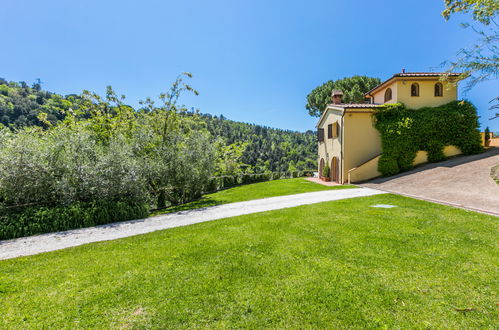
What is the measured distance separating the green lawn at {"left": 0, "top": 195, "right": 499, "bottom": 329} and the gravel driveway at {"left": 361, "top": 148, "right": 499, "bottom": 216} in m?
2.63

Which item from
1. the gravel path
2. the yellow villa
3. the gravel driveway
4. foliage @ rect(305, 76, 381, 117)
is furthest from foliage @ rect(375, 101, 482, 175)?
the gravel path

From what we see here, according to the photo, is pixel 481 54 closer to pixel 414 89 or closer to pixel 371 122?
pixel 371 122

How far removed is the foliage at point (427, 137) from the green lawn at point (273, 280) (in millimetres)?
11091

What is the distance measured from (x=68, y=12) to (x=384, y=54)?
24819 mm

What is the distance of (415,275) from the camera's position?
352 centimetres

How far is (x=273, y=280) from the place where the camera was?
3.52 m

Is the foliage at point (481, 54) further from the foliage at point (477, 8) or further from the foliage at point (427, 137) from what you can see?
the foliage at point (427, 137)

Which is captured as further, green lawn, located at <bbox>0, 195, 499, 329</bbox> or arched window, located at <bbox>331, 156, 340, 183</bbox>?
arched window, located at <bbox>331, 156, 340, 183</bbox>

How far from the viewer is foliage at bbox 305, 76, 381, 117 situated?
2827 cm

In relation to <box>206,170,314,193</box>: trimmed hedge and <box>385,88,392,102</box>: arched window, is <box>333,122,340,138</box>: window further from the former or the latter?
<box>206,170,314,193</box>: trimmed hedge

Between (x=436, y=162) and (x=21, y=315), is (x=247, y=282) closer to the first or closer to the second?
(x=21, y=315)

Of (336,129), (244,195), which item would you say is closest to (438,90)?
A: (336,129)

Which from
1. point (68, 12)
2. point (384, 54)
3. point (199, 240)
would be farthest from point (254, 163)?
point (199, 240)

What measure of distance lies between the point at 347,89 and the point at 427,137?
51.3 feet
